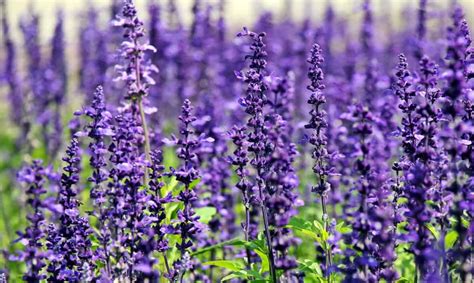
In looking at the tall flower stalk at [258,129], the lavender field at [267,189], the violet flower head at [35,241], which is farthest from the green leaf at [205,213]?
the violet flower head at [35,241]

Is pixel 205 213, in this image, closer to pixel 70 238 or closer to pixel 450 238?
pixel 70 238

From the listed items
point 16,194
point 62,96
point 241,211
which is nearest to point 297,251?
point 241,211

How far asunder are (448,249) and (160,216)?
2.39 m

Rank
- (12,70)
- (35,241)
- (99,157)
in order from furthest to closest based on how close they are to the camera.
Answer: (12,70), (99,157), (35,241)

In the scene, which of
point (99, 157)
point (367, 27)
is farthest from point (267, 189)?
point (367, 27)

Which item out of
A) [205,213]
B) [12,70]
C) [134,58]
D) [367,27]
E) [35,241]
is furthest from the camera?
[12,70]

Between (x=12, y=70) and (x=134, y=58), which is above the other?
(x=12, y=70)

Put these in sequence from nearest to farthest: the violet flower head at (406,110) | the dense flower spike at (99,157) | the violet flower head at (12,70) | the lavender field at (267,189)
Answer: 1. the lavender field at (267,189)
2. the dense flower spike at (99,157)
3. the violet flower head at (406,110)
4. the violet flower head at (12,70)

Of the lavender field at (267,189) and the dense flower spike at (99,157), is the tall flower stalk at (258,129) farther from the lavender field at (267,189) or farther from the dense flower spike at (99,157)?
the dense flower spike at (99,157)

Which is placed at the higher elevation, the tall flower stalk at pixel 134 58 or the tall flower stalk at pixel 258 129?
the tall flower stalk at pixel 134 58

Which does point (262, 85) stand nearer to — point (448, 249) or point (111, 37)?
point (448, 249)

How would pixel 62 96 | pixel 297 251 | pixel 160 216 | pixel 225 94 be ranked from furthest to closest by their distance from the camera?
pixel 225 94, pixel 62 96, pixel 297 251, pixel 160 216

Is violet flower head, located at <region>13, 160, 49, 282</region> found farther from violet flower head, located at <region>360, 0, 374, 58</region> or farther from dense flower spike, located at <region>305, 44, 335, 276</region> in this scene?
violet flower head, located at <region>360, 0, 374, 58</region>

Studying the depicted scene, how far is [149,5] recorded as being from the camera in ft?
49.5
